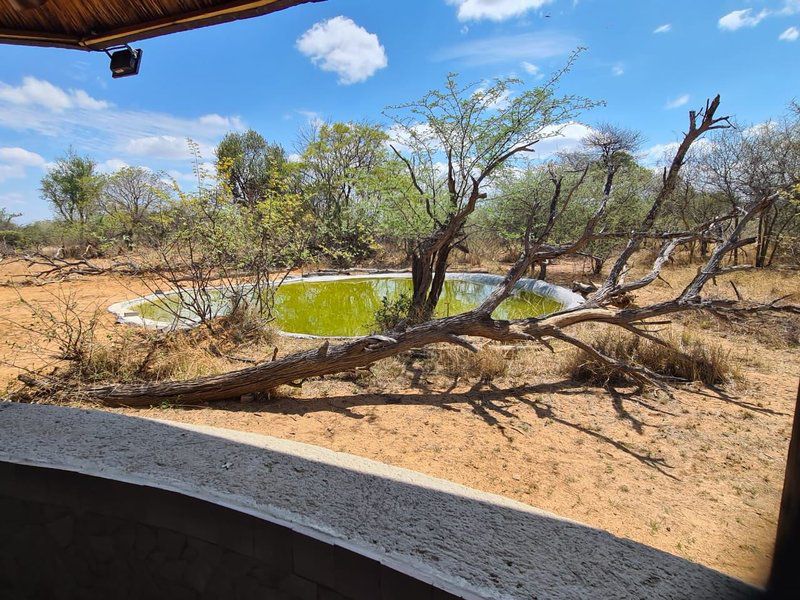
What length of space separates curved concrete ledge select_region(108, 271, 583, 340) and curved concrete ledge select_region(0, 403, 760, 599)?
3.29 metres

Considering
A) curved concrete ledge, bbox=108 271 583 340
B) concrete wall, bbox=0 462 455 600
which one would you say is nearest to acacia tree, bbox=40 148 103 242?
curved concrete ledge, bbox=108 271 583 340

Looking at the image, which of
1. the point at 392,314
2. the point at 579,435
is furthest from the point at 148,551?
the point at 392,314

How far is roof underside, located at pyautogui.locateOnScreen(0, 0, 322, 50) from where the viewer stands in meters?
2.33

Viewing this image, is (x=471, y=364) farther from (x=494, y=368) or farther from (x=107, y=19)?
(x=107, y=19)

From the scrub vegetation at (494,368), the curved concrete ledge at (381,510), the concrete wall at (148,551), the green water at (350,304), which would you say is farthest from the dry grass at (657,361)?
the concrete wall at (148,551)

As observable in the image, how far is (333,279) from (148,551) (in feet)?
35.4

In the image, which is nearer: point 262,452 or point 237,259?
point 262,452

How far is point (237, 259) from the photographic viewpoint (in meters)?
6.13

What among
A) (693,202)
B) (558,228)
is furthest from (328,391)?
(693,202)

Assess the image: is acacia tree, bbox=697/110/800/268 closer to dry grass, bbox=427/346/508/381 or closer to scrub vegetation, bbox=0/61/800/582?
scrub vegetation, bbox=0/61/800/582

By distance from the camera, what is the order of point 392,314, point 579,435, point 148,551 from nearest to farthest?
1. point 148,551
2. point 579,435
3. point 392,314

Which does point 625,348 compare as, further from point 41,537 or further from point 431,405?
point 41,537

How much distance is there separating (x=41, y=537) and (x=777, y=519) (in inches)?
115

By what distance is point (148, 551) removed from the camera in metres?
1.83
